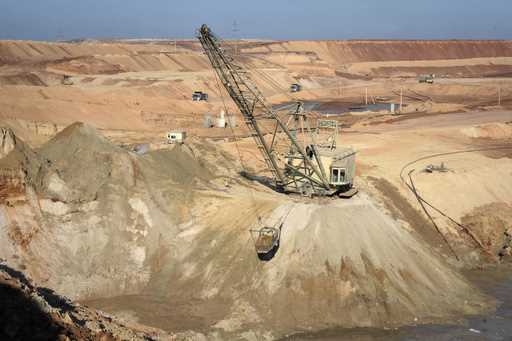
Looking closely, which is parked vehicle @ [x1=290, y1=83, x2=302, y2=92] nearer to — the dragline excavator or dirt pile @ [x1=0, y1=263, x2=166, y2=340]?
the dragline excavator

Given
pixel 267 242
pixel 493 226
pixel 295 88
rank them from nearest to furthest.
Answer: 1. pixel 267 242
2. pixel 493 226
3. pixel 295 88

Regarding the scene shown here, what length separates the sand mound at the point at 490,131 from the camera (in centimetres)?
6612

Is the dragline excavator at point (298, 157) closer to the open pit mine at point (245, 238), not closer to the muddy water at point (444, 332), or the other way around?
the open pit mine at point (245, 238)

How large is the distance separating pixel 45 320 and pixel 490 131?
5532 cm

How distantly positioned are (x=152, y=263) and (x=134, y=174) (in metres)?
5.29

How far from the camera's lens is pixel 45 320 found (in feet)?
64.6

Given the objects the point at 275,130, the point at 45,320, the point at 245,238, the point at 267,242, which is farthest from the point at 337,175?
the point at 45,320

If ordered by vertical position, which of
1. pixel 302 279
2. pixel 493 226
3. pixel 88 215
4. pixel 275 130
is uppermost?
pixel 275 130

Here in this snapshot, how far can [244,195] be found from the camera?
39.4m

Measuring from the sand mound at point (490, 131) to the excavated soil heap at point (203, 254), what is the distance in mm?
31234

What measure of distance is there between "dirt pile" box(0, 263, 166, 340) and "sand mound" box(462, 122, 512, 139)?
163ft

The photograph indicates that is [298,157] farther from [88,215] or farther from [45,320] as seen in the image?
[45,320]

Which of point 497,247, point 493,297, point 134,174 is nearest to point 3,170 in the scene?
point 134,174

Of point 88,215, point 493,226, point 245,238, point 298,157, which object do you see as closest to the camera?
point 245,238
